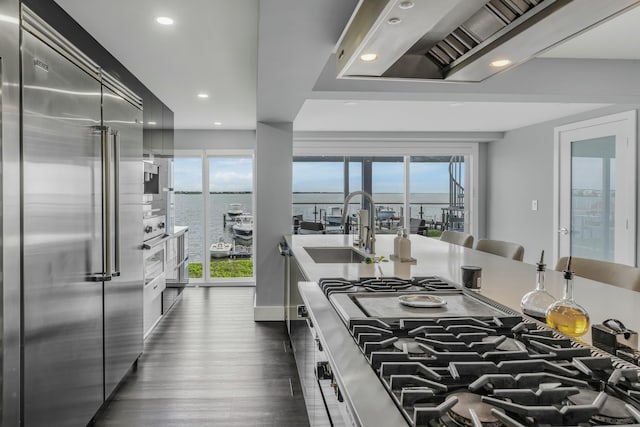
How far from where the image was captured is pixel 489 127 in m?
6.35

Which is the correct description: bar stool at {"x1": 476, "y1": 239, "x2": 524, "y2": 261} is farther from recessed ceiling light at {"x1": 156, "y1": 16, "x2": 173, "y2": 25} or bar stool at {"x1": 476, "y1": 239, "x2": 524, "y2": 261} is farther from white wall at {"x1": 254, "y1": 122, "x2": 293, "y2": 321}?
recessed ceiling light at {"x1": 156, "y1": 16, "x2": 173, "y2": 25}

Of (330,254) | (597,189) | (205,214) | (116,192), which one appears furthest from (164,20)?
(597,189)

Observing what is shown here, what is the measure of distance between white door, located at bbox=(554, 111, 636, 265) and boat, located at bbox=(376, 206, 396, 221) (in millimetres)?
2582

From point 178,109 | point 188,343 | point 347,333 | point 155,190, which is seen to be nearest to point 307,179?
point 178,109

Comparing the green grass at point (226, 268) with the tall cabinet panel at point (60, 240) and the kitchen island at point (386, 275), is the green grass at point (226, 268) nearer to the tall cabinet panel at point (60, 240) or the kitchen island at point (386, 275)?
the kitchen island at point (386, 275)

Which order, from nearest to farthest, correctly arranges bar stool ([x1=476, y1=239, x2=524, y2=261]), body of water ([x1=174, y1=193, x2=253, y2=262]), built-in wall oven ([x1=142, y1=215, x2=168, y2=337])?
bar stool ([x1=476, y1=239, x2=524, y2=261])
built-in wall oven ([x1=142, y1=215, x2=168, y2=337])
body of water ([x1=174, y1=193, x2=253, y2=262])

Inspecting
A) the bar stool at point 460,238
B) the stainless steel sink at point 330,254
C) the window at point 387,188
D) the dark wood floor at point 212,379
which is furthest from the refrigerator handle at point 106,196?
the window at point 387,188

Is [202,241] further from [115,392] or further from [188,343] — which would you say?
[115,392]

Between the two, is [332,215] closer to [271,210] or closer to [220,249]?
[220,249]

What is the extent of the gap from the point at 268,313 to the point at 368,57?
3656mm

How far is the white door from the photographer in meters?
4.39

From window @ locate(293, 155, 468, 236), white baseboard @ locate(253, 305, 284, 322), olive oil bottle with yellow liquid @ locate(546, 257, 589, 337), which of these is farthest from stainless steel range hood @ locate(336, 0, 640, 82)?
window @ locate(293, 155, 468, 236)

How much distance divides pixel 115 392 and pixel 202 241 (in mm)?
3954

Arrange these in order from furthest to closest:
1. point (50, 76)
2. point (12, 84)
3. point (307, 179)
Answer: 1. point (307, 179)
2. point (50, 76)
3. point (12, 84)
